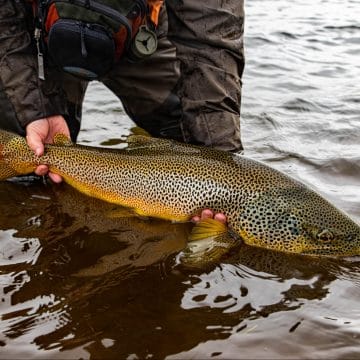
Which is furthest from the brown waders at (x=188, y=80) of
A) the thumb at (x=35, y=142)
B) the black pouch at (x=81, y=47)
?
the black pouch at (x=81, y=47)

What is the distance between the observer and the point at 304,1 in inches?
485

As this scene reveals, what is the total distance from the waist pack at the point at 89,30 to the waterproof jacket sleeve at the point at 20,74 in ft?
0.98

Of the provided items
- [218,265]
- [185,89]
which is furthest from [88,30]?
[218,265]

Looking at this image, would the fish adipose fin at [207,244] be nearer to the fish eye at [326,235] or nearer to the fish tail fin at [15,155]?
the fish eye at [326,235]

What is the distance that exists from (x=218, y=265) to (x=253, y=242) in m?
0.32

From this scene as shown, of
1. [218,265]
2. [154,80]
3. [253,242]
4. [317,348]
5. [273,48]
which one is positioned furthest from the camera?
[273,48]

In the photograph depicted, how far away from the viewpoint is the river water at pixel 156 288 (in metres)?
2.30

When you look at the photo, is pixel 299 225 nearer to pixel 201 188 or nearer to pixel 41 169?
pixel 201 188

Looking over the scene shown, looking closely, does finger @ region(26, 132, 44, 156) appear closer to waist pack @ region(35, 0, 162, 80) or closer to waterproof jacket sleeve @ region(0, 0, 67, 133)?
waterproof jacket sleeve @ region(0, 0, 67, 133)

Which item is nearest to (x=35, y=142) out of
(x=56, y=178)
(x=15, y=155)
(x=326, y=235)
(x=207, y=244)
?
(x=15, y=155)

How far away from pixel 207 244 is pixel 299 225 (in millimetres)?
542

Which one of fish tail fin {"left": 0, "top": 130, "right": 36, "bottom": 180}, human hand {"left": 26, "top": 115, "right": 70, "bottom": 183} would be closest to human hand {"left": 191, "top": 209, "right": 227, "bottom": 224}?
human hand {"left": 26, "top": 115, "right": 70, "bottom": 183}

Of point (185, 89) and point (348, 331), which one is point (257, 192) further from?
point (185, 89)

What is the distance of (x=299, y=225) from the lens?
3092 mm
